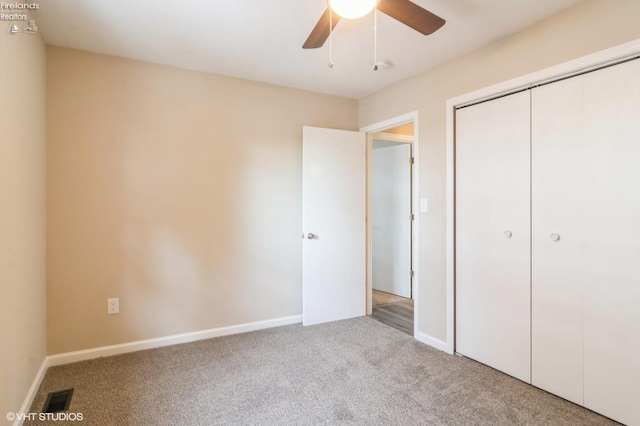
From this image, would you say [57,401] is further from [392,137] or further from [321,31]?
[392,137]

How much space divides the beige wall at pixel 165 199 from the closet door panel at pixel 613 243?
95.1 inches

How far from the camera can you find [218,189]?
3107mm

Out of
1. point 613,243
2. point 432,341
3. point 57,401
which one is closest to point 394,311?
point 432,341

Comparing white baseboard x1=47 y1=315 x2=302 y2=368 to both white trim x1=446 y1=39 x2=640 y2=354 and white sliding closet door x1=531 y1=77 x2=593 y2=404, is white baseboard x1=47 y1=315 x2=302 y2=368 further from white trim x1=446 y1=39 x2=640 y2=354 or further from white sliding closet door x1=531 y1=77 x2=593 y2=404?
white sliding closet door x1=531 y1=77 x2=593 y2=404

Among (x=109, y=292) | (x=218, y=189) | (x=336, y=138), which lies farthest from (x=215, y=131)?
(x=109, y=292)

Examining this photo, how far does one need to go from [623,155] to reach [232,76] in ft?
9.94

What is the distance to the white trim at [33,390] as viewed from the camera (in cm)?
183

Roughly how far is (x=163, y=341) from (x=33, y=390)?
35.9 inches

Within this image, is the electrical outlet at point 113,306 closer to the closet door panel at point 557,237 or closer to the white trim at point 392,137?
the white trim at point 392,137

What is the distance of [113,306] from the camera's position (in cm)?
271

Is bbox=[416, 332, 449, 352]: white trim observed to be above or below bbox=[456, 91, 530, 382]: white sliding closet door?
below

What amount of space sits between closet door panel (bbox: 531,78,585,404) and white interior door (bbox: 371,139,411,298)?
7.42 ft

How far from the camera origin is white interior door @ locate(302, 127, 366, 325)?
3.43m

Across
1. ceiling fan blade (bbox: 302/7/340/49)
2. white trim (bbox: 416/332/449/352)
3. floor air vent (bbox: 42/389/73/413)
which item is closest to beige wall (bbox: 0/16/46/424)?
floor air vent (bbox: 42/389/73/413)
